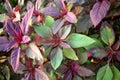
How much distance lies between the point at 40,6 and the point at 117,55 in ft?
1.32

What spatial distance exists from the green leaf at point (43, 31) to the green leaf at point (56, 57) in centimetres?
7

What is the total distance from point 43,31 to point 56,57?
0.40 ft

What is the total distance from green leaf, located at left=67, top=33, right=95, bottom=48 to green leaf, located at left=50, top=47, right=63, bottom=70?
0.06 m

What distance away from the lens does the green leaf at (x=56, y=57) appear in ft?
3.51

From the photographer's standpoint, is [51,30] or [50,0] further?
[50,0]

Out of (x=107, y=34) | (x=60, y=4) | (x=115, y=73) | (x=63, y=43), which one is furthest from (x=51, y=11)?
(x=115, y=73)

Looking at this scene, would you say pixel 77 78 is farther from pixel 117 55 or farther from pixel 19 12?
pixel 19 12

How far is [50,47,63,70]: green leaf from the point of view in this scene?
107 centimetres

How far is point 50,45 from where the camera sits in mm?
1116

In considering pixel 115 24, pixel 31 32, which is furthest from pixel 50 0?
pixel 115 24

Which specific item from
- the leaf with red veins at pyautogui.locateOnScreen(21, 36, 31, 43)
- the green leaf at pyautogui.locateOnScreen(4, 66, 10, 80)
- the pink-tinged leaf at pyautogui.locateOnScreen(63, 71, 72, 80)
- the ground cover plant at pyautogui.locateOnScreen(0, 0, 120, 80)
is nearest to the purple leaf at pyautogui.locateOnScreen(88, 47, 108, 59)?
the ground cover plant at pyautogui.locateOnScreen(0, 0, 120, 80)

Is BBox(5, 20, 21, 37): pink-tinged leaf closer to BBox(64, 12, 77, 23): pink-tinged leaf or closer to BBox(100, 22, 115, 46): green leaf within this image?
BBox(64, 12, 77, 23): pink-tinged leaf

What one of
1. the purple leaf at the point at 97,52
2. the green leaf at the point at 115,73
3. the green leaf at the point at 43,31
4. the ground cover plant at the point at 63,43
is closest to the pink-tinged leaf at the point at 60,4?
the ground cover plant at the point at 63,43

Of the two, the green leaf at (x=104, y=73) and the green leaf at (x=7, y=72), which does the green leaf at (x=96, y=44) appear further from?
the green leaf at (x=7, y=72)
